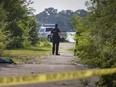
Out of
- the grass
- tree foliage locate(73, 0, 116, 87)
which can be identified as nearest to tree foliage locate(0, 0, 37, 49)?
the grass

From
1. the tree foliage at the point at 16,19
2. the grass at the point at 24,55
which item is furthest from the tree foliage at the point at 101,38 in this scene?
the tree foliage at the point at 16,19

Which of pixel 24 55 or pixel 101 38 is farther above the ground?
pixel 101 38

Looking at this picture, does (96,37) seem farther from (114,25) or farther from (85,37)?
(114,25)

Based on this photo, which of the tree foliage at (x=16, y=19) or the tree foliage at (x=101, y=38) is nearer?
the tree foliage at (x=101, y=38)

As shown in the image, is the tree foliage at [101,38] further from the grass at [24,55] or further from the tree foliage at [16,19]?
the tree foliage at [16,19]

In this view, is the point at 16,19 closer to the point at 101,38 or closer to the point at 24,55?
the point at 24,55

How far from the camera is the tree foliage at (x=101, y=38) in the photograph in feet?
28.4

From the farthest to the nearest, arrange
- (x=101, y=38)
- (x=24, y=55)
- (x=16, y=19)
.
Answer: (x=16, y=19) < (x=24, y=55) < (x=101, y=38)

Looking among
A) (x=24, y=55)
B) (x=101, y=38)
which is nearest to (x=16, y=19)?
(x=24, y=55)

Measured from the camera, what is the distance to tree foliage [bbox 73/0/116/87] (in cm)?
866

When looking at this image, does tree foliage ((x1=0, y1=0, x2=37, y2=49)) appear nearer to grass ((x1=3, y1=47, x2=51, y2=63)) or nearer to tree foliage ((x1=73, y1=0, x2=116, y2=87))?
grass ((x1=3, y1=47, x2=51, y2=63))

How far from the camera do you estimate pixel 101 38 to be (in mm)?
11656

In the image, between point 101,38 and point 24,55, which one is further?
point 24,55

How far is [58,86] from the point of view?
9.62 meters
